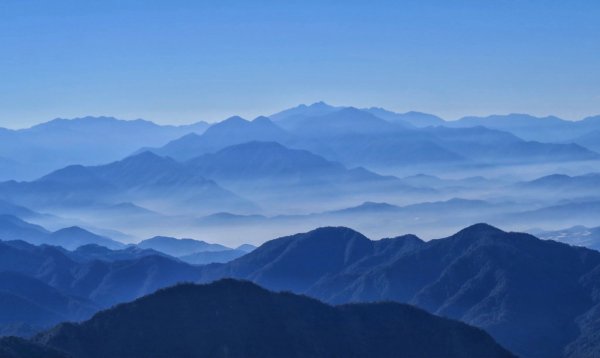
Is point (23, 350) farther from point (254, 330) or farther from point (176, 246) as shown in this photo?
point (176, 246)

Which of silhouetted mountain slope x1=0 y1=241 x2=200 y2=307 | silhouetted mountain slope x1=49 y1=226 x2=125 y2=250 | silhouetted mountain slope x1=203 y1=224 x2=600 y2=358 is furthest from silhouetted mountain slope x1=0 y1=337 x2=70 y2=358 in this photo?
silhouetted mountain slope x1=49 y1=226 x2=125 y2=250

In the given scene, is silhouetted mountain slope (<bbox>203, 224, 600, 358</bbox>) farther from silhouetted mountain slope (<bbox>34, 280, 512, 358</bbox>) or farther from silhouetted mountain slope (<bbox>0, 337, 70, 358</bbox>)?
silhouetted mountain slope (<bbox>0, 337, 70, 358</bbox>)

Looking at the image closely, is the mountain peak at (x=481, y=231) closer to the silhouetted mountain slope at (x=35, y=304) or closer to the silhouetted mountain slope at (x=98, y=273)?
the silhouetted mountain slope at (x=98, y=273)

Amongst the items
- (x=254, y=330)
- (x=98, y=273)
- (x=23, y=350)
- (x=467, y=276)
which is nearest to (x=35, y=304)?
(x=98, y=273)

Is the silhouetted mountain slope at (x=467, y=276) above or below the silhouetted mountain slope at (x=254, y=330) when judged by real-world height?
above

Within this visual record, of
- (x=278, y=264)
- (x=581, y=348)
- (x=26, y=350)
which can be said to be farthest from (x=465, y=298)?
(x=26, y=350)

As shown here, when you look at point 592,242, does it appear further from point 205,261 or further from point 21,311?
point 21,311

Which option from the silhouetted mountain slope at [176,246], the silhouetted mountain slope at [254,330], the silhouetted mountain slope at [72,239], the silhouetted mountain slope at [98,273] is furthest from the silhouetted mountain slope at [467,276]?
the silhouetted mountain slope at [72,239]
